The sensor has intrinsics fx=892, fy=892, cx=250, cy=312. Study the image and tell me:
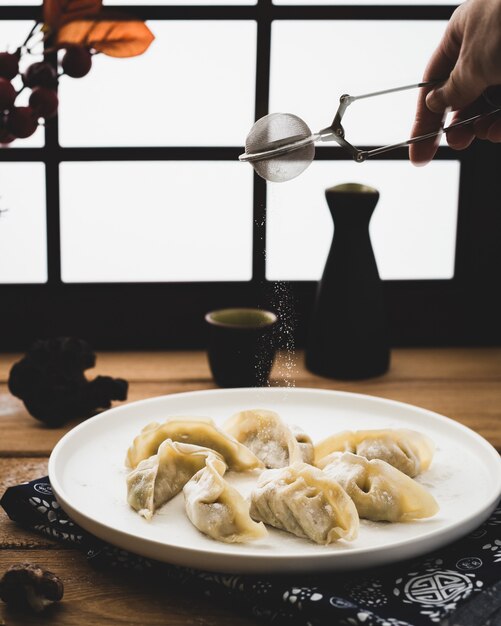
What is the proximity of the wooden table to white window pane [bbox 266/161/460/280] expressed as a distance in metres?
0.22

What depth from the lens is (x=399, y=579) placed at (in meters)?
0.87

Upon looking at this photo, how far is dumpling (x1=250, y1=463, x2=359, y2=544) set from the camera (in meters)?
0.92

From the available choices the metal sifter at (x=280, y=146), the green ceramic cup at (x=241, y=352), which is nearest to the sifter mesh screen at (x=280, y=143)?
the metal sifter at (x=280, y=146)

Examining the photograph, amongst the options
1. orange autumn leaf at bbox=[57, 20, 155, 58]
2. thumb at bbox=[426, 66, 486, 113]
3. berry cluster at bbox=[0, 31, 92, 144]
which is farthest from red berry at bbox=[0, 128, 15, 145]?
thumb at bbox=[426, 66, 486, 113]

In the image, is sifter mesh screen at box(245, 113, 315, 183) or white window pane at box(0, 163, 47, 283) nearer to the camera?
sifter mesh screen at box(245, 113, 315, 183)

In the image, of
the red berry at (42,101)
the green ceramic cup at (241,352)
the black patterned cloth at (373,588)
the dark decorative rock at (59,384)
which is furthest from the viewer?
the green ceramic cup at (241,352)

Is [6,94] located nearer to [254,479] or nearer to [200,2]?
[254,479]

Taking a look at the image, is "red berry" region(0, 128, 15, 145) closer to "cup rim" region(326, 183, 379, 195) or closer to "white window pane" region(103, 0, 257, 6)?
"cup rim" region(326, 183, 379, 195)

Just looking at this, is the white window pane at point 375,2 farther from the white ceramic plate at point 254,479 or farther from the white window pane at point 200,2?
the white ceramic plate at point 254,479

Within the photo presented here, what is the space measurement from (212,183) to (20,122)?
2.83 feet

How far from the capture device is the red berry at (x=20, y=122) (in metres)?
1.00

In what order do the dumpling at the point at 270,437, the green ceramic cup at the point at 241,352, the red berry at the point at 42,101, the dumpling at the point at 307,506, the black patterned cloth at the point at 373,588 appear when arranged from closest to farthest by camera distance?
the black patterned cloth at the point at 373,588 < the dumpling at the point at 307,506 < the red berry at the point at 42,101 < the dumpling at the point at 270,437 < the green ceramic cup at the point at 241,352

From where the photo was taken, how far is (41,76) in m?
1.02

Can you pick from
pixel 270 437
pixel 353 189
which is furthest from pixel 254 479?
pixel 353 189
